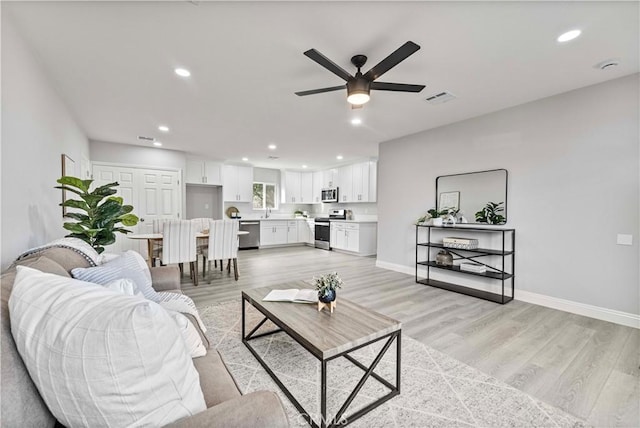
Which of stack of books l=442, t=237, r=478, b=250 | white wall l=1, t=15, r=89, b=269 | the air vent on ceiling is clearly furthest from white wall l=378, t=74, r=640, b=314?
white wall l=1, t=15, r=89, b=269

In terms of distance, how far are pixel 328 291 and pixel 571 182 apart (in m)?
3.23

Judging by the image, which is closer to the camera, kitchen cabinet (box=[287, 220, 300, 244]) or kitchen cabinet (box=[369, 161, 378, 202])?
kitchen cabinet (box=[369, 161, 378, 202])

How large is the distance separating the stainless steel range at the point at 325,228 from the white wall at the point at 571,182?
4068mm

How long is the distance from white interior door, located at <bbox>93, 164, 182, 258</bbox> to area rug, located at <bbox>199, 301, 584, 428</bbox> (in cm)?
448

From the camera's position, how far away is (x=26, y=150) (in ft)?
6.98

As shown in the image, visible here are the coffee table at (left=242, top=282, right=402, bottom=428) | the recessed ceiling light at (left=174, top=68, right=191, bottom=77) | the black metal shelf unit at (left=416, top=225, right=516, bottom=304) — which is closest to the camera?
the coffee table at (left=242, top=282, right=402, bottom=428)

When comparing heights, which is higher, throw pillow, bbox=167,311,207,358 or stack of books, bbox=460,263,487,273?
throw pillow, bbox=167,311,207,358

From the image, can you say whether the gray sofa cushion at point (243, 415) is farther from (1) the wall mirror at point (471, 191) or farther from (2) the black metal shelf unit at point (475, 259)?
(1) the wall mirror at point (471, 191)

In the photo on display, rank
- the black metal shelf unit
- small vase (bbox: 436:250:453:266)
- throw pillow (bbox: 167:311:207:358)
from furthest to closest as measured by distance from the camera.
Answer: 1. small vase (bbox: 436:250:453:266)
2. the black metal shelf unit
3. throw pillow (bbox: 167:311:207:358)

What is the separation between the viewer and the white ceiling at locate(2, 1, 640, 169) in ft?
6.13

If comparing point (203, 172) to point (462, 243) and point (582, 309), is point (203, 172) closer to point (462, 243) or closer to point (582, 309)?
point (462, 243)

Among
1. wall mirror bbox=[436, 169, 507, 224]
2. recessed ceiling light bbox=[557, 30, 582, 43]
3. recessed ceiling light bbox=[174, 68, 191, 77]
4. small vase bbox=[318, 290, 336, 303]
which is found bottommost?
small vase bbox=[318, 290, 336, 303]

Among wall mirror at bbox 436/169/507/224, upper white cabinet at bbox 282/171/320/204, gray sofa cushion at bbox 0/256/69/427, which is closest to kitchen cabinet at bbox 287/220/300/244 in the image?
upper white cabinet at bbox 282/171/320/204

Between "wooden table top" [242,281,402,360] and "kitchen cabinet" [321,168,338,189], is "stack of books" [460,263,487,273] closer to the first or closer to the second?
"wooden table top" [242,281,402,360]
